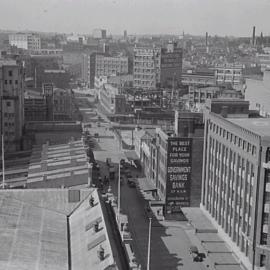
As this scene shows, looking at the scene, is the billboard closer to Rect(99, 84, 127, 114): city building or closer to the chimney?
the chimney

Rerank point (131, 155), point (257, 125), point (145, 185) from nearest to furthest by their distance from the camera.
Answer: point (257, 125), point (145, 185), point (131, 155)

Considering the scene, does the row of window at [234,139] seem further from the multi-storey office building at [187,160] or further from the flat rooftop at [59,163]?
the flat rooftop at [59,163]

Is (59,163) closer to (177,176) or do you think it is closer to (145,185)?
(177,176)

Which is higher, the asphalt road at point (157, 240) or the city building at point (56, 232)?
the city building at point (56, 232)

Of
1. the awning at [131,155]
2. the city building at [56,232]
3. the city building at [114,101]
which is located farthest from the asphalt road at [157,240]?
the city building at [114,101]

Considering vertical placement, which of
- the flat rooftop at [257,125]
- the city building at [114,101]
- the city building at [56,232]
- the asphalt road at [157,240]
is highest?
the flat rooftop at [257,125]

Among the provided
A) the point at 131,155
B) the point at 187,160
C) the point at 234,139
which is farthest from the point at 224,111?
the point at 131,155
